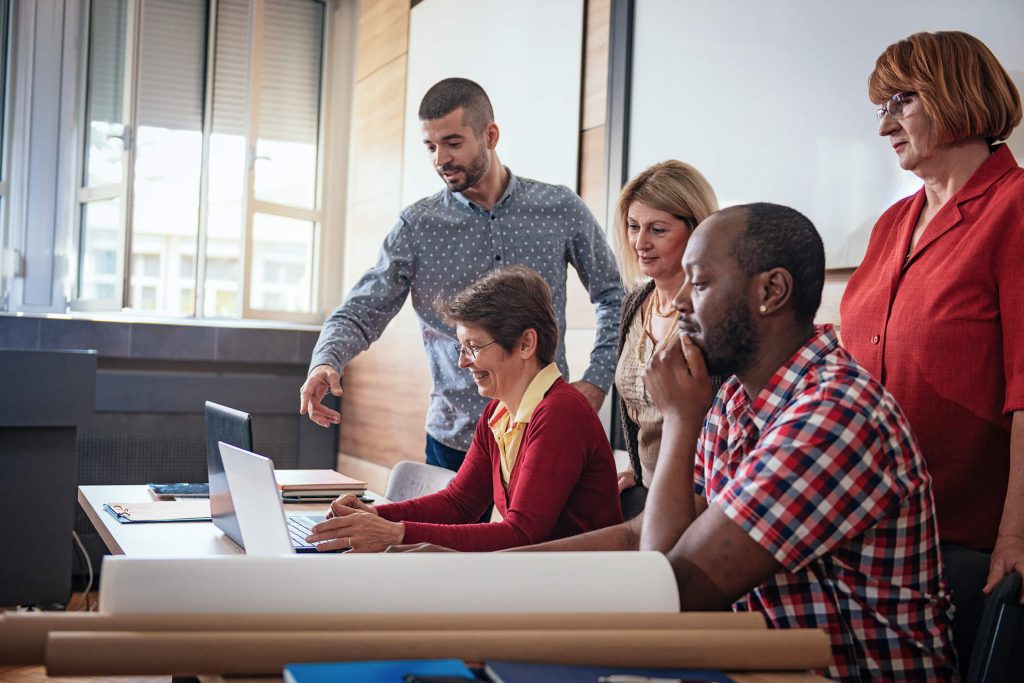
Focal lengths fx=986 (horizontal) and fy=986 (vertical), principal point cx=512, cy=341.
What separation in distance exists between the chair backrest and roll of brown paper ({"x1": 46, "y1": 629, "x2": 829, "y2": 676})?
1379 millimetres

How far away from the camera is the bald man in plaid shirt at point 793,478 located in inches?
44.6

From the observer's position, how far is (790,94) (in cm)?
248

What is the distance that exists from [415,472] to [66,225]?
353 centimetres

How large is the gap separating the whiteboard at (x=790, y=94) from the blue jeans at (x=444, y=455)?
1.00m

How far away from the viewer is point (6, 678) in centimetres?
321

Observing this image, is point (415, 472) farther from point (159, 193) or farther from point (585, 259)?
point (159, 193)

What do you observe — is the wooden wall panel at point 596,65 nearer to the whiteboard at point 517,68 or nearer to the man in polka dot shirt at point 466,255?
the whiteboard at point 517,68

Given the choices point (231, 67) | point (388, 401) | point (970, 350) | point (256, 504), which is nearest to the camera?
point (256, 504)

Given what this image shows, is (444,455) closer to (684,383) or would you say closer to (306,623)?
(684,383)

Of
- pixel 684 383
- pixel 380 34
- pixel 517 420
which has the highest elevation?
pixel 380 34


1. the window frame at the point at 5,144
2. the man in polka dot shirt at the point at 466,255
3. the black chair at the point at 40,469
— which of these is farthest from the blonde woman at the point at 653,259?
the window frame at the point at 5,144

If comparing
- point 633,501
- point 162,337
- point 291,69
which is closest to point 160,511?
point 633,501

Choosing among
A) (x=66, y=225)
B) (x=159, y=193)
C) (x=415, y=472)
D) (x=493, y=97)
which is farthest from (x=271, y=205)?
(x=415, y=472)

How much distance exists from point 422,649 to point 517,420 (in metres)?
1.08
